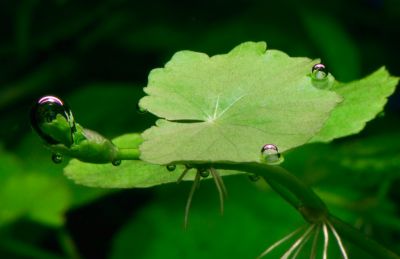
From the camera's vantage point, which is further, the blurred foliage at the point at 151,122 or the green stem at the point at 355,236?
the blurred foliage at the point at 151,122

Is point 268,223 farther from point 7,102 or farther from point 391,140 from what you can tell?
point 7,102

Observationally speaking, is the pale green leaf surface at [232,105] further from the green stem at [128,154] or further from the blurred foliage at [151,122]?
the blurred foliage at [151,122]

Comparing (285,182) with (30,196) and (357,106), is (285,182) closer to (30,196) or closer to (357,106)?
(357,106)

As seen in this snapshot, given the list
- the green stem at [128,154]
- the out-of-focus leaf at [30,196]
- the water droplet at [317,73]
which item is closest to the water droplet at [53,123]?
the green stem at [128,154]

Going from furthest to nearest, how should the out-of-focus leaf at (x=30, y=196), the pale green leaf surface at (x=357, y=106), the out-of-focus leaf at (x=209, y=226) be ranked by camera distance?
1. the out-of-focus leaf at (x=30, y=196)
2. the out-of-focus leaf at (x=209, y=226)
3. the pale green leaf surface at (x=357, y=106)

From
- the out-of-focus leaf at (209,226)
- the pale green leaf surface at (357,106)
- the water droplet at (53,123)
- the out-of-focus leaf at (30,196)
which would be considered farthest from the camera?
the out-of-focus leaf at (30,196)

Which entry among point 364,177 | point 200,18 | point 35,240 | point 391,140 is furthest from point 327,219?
point 200,18
